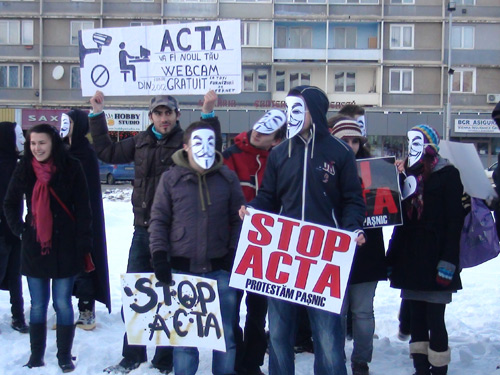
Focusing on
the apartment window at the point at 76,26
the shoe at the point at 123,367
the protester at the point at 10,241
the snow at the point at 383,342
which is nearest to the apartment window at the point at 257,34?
the apartment window at the point at 76,26

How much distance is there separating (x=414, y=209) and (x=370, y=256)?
0.50 metres

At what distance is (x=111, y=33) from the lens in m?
5.80

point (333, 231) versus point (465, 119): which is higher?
point (465, 119)

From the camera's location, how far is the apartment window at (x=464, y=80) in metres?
37.7

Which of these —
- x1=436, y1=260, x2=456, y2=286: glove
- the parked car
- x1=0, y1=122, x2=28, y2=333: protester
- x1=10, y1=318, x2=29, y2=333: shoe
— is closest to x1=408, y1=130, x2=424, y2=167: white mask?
x1=436, y1=260, x2=456, y2=286: glove

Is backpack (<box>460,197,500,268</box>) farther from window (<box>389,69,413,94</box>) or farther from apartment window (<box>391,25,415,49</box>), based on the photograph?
apartment window (<box>391,25,415,49</box>)

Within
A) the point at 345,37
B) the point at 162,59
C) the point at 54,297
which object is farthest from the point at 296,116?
the point at 345,37

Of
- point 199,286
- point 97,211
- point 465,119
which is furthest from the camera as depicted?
point 465,119

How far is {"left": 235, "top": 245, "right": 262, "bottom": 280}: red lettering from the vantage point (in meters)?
4.18

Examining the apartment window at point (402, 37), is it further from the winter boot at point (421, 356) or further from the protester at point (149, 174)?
the winter boot at point (421, 356)

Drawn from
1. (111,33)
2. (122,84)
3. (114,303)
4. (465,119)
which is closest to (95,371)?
(114,303)

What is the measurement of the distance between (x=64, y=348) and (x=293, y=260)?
7.00ft

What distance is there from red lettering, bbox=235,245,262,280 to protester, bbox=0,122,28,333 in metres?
2.81

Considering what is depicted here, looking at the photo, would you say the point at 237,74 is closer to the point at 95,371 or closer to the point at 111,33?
the point at 111,33
